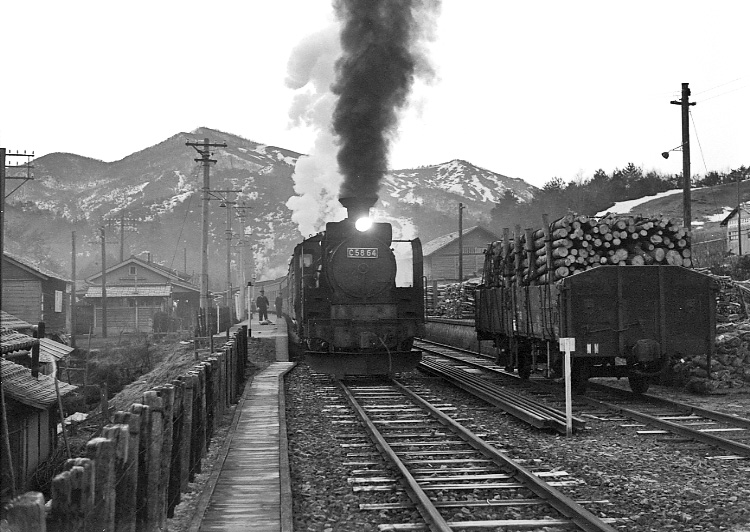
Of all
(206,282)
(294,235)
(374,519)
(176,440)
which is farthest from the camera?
(294,235)

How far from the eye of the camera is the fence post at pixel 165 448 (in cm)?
650

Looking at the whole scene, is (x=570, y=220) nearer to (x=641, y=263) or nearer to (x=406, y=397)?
(x=641, y=263)

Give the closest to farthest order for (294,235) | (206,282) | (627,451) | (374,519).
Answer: (374,519), (627,451), (206,282), (294,235)

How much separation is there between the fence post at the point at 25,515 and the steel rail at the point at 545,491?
13.3 ft

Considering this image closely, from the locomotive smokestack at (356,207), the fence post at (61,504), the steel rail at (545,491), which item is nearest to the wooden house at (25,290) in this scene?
the locomotive smokestack at (356,207)

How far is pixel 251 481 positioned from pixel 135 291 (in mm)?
51487

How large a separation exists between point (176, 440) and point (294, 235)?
166451mm

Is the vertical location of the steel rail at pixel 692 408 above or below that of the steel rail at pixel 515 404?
below

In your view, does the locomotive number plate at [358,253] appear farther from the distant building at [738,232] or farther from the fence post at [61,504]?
the distant building at [738,232]

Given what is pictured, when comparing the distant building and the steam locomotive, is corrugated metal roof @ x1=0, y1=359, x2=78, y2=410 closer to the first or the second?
the steam locomotive

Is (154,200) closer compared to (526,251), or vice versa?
(526,251)

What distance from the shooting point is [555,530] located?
20.7 ft

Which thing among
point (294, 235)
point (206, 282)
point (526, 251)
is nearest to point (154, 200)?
point (294, 235)

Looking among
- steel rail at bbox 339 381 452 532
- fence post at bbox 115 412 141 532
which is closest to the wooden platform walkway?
fence post at bbox 115 412 141 532
